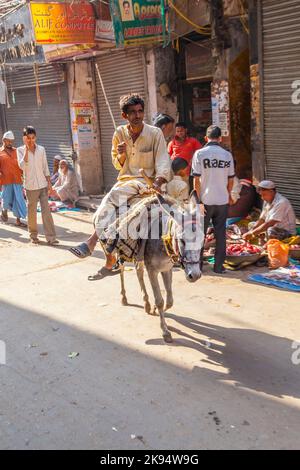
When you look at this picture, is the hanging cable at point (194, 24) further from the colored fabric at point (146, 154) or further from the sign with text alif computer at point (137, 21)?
the colored fabric at point (146, 154)

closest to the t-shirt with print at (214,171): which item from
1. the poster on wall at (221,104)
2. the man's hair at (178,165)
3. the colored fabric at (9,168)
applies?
the man's hair at (178,165)

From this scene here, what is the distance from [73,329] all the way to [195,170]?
2945mm

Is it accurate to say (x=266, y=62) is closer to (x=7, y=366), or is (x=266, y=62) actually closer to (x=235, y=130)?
(x=235, y=130)

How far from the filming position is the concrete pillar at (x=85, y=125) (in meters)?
13.1

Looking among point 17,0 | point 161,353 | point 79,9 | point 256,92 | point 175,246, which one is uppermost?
point 17,0

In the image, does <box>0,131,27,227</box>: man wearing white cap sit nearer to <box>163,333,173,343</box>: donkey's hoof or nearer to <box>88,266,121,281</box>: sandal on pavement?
<box>88,266,121,281</box>: sandal on pavement

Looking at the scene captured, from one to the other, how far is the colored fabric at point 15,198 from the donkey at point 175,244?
21.8 ft

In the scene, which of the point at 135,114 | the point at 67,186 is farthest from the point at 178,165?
the point at 67,186

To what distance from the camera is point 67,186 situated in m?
12.7

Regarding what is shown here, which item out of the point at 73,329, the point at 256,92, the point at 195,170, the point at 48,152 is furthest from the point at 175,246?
the point at 48,152

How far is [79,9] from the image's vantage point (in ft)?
33.1

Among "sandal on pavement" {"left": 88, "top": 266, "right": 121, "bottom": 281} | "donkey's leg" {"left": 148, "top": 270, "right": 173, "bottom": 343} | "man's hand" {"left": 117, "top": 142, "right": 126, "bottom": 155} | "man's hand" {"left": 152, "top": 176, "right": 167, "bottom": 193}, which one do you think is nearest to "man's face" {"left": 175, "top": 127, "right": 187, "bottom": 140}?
"man's hand" {"left": 117, "top": 142, "right": 126, "bottom": 155}

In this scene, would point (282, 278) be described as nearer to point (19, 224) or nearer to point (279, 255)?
point (279, 255)

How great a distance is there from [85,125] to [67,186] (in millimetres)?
1892
